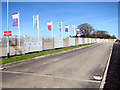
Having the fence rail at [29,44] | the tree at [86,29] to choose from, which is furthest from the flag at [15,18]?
the tree at [86,29]

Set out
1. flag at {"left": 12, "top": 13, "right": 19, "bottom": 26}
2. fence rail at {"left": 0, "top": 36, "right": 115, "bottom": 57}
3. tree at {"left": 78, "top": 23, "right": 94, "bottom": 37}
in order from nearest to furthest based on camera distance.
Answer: fence rail at {"left": 0, "top": 36, "right": 115, "bottom": 57} → flag at {"left": 12, "top": 13, "right": 19, "bottom": 26} → tree at {"left": 78, "top": 23, "right": 94, "bottom": 37}

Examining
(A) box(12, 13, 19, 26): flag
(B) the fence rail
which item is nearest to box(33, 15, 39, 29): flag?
(B) the fence rail

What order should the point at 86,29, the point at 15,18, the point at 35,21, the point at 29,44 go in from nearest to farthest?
1. the point at 15,18
2. the point at 29,44
3. the point at 35,21
4. the point at 86,29

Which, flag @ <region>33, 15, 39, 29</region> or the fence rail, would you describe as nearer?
the fence rail

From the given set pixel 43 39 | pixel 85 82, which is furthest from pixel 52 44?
pixel 85 82

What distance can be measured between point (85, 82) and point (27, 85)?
2.48m

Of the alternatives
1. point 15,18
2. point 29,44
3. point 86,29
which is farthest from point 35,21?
point 86,29

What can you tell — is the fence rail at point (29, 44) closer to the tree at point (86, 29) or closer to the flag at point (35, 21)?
the flag at point (35, 21)

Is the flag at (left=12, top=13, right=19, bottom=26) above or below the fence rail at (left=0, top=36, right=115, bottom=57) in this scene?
above

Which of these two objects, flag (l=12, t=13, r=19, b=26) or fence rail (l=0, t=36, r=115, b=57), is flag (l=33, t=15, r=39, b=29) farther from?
flag (l=12, t=13, r=19, b=26)

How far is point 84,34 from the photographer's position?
71.6m

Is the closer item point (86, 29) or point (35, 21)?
point (35, 21)

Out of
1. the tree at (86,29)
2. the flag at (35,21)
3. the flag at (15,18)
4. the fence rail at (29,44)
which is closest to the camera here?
the fence rail at (29,44)

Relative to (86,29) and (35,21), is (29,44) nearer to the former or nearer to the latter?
(35,21)
